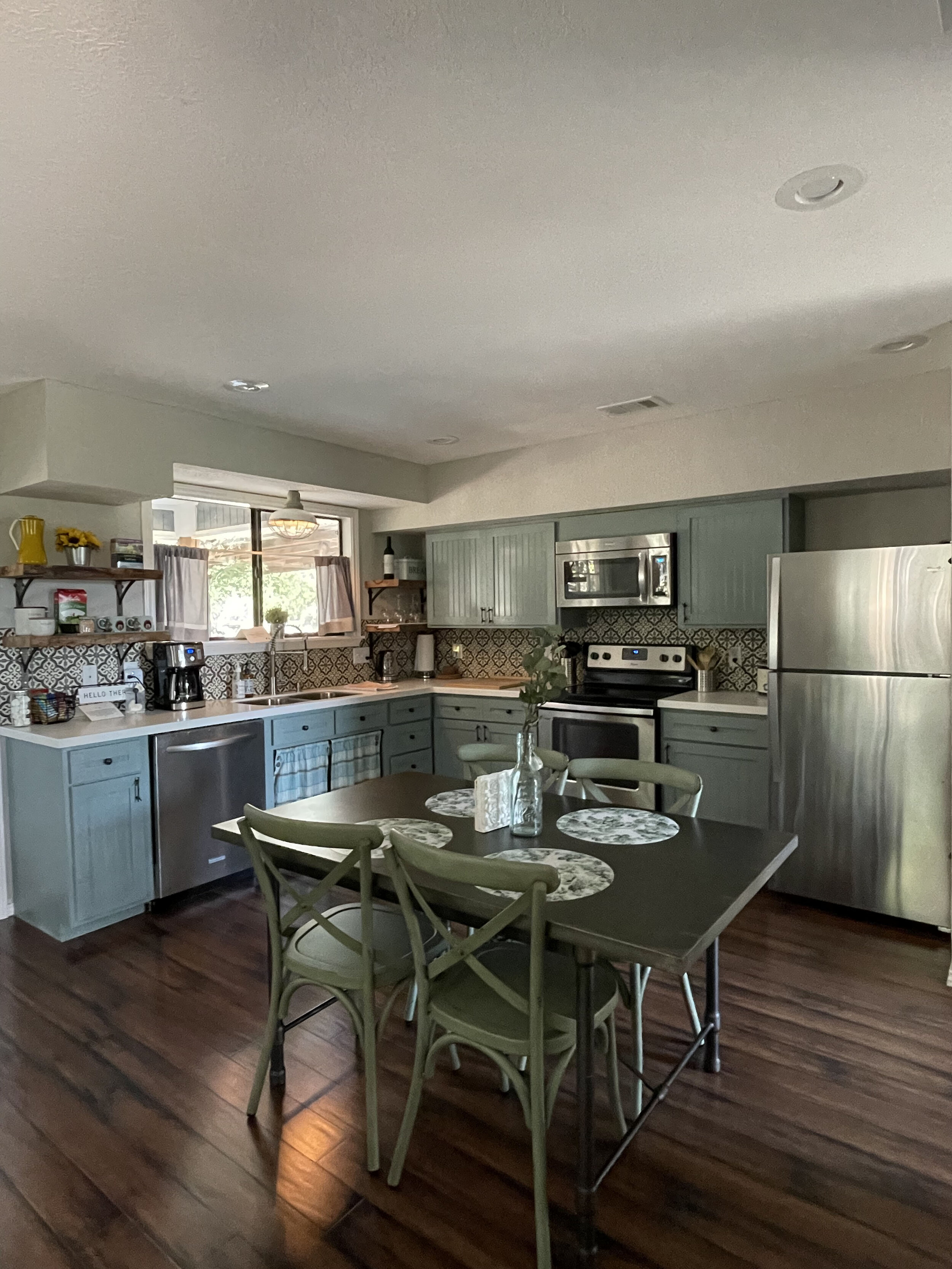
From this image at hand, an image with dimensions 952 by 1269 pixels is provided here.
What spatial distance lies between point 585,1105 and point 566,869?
51cm

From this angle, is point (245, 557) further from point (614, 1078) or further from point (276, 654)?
point (614, 1078)

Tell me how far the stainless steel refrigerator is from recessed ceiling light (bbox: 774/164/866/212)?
1.73 metres

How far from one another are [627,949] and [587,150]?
1.78 meters

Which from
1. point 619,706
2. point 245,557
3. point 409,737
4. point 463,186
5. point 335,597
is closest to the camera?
point 463,186

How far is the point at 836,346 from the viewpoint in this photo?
303 centimetres

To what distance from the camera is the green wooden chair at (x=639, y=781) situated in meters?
2.10

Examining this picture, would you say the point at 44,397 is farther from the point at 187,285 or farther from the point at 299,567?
the point at 299,567

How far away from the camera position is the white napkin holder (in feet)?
7.06

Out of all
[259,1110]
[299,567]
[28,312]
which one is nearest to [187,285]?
[28,312]

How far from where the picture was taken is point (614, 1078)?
1966 mm

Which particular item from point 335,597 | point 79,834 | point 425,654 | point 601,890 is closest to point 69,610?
point 79,834

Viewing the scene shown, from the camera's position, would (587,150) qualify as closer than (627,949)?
No

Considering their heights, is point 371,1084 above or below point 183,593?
below

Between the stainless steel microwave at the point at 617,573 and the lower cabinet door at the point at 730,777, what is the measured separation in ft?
2.96
